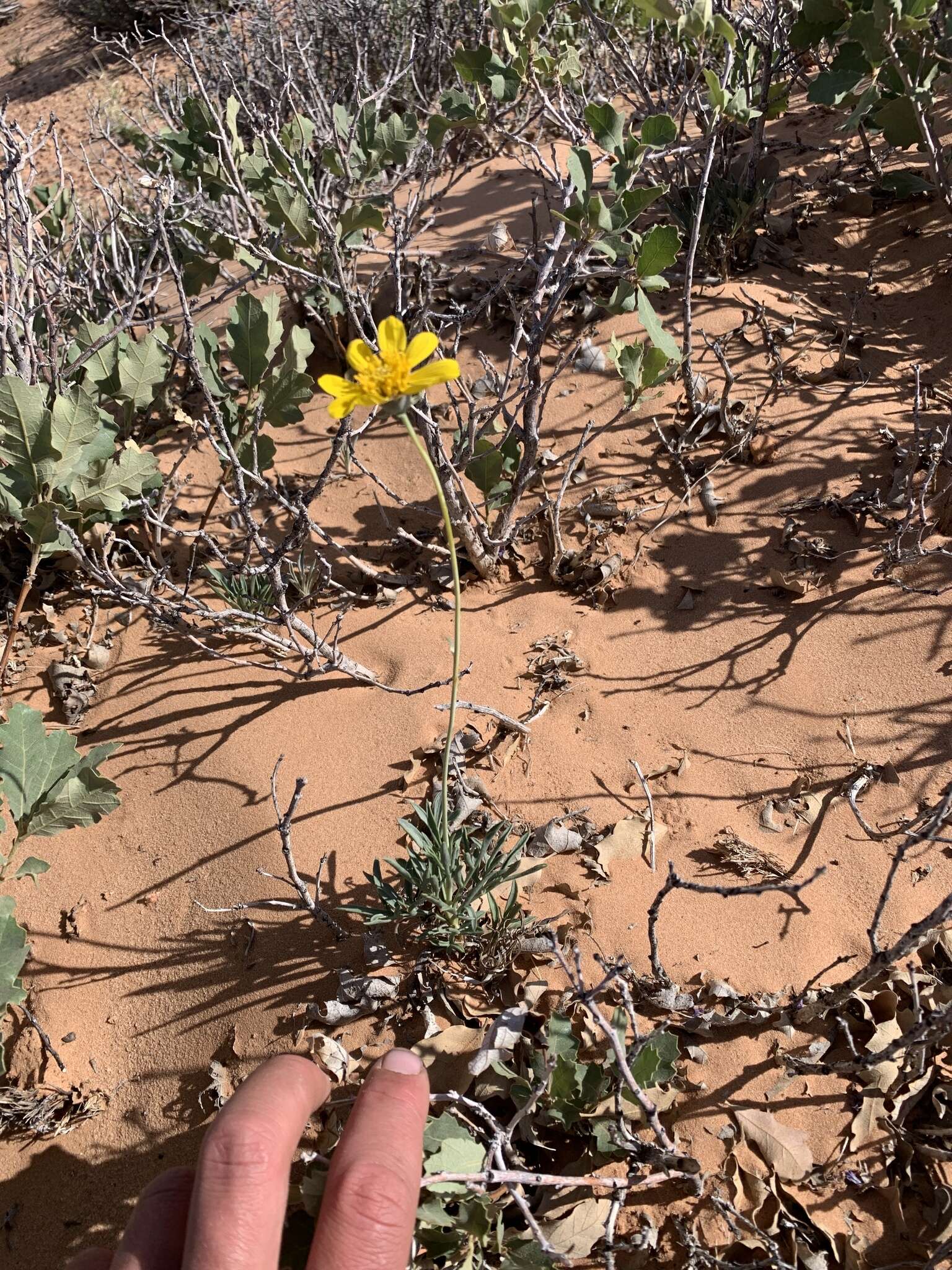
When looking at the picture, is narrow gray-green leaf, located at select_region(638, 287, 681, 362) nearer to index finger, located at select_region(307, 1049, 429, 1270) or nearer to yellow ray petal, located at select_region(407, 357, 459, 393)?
yellow ray petal, located at select_region(407, 357, 459, 393)

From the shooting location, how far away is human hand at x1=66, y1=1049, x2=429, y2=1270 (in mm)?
1114

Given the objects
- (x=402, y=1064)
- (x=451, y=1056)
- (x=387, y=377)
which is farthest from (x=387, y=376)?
(x=451, y=1056)

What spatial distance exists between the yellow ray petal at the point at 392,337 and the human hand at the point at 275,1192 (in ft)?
3.47

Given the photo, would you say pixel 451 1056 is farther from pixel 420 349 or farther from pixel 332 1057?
pixel 420 349

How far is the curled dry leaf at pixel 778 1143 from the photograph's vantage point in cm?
150

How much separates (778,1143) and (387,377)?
1422 mm

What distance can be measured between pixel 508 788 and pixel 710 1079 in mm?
734

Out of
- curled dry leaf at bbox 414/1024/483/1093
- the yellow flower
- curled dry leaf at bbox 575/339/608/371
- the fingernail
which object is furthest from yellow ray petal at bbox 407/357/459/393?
curled dry leaf at bbox 575/339/608/371

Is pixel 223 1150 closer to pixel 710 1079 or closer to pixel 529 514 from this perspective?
pixel 710 1079

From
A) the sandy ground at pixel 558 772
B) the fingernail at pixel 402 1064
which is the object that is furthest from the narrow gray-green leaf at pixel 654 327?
the fingernail at pixel 402 1064

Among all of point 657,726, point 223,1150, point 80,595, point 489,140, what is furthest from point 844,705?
point 489,140

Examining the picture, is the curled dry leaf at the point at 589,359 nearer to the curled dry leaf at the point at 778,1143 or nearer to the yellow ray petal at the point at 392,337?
the yellow ray petal at the point at 392,337

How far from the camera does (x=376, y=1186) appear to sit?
1168 mm

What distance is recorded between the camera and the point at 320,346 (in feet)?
11.3
